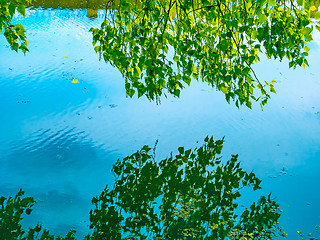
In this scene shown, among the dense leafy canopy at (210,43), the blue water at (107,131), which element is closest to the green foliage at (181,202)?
the blue water at (107,131)

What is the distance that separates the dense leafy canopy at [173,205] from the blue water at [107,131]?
163 millimetres

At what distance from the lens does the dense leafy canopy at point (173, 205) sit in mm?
3932

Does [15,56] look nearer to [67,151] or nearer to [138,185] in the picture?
[67,151]

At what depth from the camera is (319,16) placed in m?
3.19

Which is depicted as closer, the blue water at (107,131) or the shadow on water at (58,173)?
the shadow on water at (58,173)

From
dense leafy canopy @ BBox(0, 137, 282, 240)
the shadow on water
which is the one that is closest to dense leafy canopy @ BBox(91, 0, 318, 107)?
dense leafy canopy @ BBox(0, 137, 282, 240)

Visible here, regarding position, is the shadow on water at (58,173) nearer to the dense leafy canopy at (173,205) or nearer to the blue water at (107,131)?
the blue water at (107,131)

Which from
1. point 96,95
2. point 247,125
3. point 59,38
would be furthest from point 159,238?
point 59,38

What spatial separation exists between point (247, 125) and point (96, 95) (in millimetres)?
2597

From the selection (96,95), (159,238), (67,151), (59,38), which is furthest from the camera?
(59,38)

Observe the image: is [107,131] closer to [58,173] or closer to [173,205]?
[58,173]

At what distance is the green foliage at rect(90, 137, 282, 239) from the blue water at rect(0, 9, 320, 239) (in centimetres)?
18

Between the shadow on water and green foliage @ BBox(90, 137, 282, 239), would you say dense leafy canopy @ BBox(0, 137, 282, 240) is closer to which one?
green foliage @ BBox(90, 137, 282, 239)

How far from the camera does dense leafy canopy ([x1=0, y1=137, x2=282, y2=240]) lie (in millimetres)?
3932
